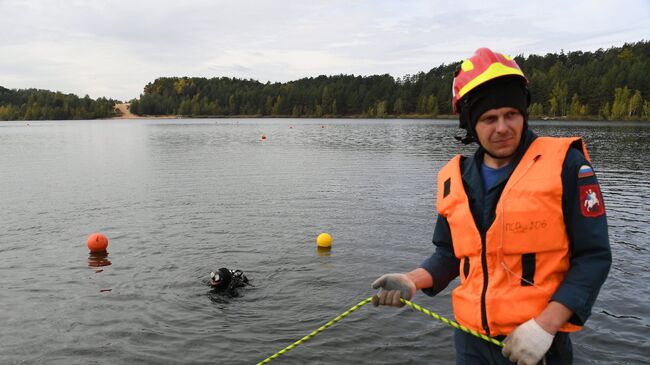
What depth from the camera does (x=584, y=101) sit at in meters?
145

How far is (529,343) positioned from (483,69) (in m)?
1.54

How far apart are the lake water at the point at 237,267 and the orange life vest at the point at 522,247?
5648mm

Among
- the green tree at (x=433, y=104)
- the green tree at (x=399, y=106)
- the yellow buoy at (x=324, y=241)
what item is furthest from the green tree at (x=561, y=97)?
the yellow buoy at (x=324, y=241)

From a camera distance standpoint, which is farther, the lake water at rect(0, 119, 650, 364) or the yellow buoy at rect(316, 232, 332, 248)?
the yellow buoy at rect(316, 232, 332, 248)

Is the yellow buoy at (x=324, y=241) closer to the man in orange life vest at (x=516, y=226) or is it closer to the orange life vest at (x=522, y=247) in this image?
the man in orange life vest at (x=516, y=226)

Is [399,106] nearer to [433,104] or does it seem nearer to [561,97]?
[433,104]

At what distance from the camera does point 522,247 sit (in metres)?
2.65

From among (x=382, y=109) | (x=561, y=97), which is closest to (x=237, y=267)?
(x=561, y=97)

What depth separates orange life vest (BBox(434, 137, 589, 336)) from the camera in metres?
2.58

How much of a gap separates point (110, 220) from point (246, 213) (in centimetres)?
508

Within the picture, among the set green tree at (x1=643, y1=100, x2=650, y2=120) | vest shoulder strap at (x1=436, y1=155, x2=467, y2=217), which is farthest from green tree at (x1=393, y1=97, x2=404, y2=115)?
vest shoulder strap at (x1=436, y1=155, x2=467, y2=217)

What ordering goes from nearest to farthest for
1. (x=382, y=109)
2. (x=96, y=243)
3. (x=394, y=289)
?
(x=394, y=289) < (x=96, y=243) < (x=382, y=109)

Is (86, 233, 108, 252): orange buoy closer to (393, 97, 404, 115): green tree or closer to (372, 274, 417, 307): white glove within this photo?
(372, 274, 417, 307): white glove

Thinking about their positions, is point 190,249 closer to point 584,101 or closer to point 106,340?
point 106,340
